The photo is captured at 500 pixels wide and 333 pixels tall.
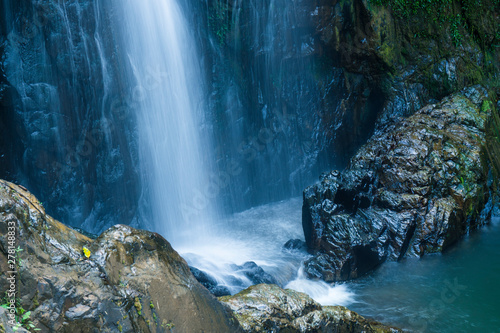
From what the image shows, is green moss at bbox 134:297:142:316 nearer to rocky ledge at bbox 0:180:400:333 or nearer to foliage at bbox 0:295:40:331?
rocky ledge at bbox 0:180:400:333

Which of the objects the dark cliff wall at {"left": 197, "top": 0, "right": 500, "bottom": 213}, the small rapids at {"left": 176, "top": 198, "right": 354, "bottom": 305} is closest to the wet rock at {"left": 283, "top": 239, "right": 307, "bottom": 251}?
the small rapids at {"left": 176, "top": 198, "right": 354, "bottom": 305}

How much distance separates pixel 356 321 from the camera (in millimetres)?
4609

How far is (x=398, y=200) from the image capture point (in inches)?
338

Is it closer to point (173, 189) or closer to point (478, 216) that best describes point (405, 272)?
point (478, 216)

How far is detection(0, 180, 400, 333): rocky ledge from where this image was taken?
2.46 metres

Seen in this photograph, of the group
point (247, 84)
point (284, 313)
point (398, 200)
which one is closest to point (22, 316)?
point (284, 313)

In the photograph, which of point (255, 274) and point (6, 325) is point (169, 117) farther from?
point (6, 325)

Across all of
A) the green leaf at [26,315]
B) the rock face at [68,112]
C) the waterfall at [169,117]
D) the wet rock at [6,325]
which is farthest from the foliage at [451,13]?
the wet rock at [6,325]

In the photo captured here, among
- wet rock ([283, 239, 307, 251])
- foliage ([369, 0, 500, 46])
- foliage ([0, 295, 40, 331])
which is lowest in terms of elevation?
wet rock ([283, 239, 307, 251])

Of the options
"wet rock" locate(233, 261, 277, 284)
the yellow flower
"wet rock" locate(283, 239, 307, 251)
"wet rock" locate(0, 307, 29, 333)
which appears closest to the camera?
"wet rock" locate(0, 307, 29, 333)

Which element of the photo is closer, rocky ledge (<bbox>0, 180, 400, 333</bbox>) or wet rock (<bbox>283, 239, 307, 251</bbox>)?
rocky ledge (<bbox>0, 180, 400, 333</bbox>)

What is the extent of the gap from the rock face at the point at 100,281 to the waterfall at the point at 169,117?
6.82m

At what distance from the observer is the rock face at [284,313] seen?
381 centimetres

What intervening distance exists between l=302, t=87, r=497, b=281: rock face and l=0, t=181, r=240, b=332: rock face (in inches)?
191
